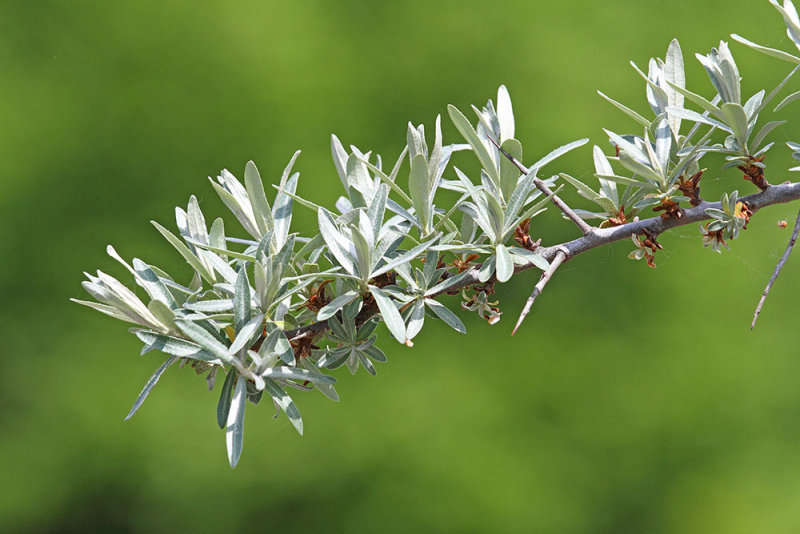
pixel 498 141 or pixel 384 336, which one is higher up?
pixel 498 141

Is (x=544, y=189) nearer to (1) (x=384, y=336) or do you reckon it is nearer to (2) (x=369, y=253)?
(2) (x=369, y=253)

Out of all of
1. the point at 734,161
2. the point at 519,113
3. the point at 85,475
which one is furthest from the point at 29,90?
the point at 734,161

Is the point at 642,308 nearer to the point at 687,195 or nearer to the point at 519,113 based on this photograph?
the point at 519,113

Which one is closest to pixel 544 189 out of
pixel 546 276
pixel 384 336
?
pixel 546 276

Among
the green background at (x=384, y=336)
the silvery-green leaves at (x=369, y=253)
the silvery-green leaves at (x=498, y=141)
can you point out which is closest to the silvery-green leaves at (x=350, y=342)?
the silvery-green leaves at (x=369, y=253)

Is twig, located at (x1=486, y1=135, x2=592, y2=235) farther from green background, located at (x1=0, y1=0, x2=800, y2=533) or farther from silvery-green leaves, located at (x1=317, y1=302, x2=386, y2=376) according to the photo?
green background, located at (x1=0, y1=0, x2=800, y2=533)
